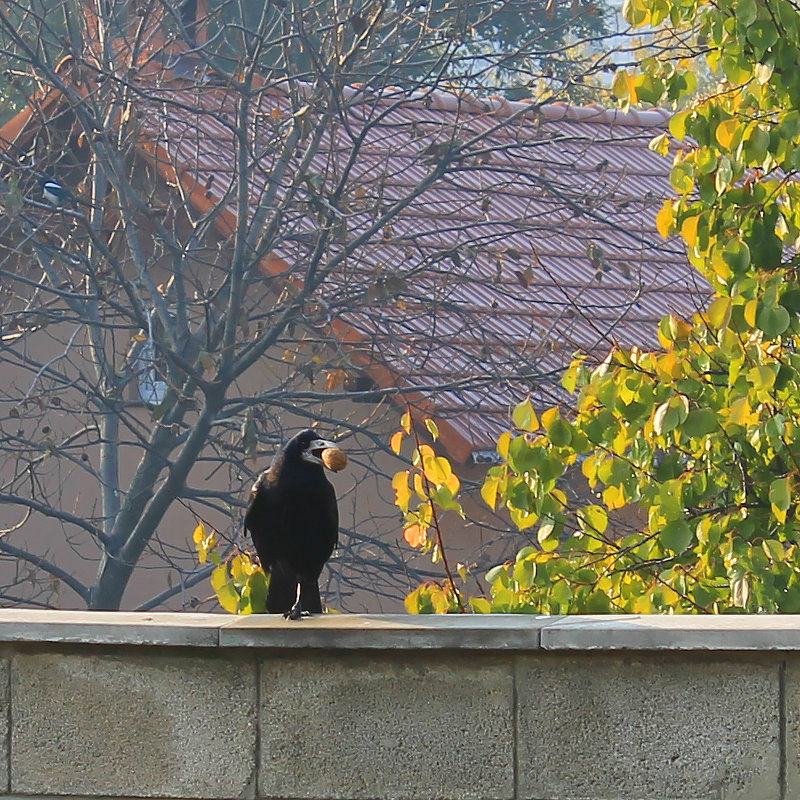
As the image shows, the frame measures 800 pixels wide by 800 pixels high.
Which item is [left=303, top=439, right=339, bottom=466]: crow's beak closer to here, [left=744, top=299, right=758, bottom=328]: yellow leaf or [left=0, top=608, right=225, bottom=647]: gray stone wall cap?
[left=0, top=608, right=225, bottom=647]: gray stone wall cap

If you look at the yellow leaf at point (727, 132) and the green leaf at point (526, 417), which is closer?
the yellow leaf at point (727, 132)

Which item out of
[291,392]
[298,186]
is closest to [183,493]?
[291,392]

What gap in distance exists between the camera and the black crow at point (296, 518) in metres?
5.61

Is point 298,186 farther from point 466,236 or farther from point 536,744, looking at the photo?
point 536,744

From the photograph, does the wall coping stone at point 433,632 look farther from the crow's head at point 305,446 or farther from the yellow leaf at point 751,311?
the yellow leaf at point 751,311

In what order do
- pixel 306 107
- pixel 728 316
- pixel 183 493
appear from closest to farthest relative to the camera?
1. pixel 728 316
2. pixel 306 107
3. pixel 183 493

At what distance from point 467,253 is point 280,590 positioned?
17.0ft

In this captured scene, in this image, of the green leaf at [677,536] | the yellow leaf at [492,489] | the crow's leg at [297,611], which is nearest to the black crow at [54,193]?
the yellow leaf at [492,489]

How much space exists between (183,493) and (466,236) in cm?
377

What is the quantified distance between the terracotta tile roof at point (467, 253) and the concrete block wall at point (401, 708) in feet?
11.6

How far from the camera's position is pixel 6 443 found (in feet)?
37.1

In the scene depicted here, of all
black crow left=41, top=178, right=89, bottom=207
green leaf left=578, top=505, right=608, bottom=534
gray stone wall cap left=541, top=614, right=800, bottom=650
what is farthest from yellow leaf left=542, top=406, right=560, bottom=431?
black crow left=41, top=178, right=89, bottom=207

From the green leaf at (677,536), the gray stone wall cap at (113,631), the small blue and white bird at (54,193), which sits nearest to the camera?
the gray stone wall cap at (113,631)

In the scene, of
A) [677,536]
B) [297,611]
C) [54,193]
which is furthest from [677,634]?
[54,193]
